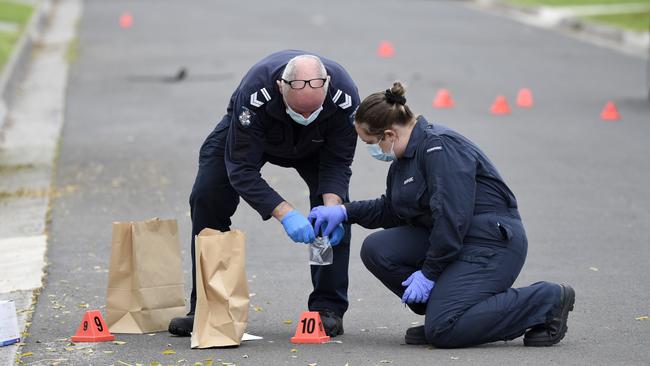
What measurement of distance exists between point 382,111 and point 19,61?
13.5 meters

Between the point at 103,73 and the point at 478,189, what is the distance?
41.0 ft

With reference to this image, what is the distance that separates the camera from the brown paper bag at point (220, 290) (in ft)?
19.7

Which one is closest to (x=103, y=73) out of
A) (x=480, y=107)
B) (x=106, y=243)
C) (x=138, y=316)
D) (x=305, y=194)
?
(x=480, y=107)

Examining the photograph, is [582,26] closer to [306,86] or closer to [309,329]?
[309,329]

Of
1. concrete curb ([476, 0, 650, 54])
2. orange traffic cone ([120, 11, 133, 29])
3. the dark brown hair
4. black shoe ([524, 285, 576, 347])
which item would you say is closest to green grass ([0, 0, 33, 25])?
orange traffic cone ([120, 11, 133, 29])

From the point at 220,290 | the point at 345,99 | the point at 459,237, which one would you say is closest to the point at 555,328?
the point at 459,237

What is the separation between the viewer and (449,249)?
5.98 meters

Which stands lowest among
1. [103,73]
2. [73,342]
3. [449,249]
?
[73,342]

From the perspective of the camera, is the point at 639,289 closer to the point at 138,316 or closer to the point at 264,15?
the point at 138,316

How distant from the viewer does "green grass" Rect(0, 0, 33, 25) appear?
926 inches

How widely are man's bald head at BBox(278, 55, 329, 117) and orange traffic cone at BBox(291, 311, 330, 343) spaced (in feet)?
3.41

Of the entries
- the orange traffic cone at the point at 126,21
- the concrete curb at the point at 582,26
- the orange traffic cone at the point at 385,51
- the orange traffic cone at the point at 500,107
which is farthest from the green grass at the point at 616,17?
the orange traffic cone at the point at 500,107

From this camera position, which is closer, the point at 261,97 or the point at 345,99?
the point at 261,97

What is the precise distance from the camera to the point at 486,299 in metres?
6.05
